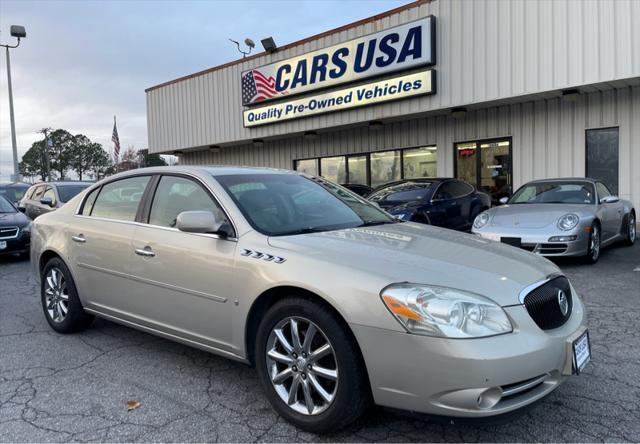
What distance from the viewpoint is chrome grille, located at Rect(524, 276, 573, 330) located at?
8.13 feet

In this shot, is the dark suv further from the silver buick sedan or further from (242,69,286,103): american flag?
the silver buick sedan

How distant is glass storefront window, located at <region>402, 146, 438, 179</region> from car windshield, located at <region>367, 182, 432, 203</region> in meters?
4.12

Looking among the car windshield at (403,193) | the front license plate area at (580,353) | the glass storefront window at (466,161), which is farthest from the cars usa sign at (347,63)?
the front license plate area at (580,353)

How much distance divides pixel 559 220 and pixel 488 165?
20.0ft

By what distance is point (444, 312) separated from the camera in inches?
88.8

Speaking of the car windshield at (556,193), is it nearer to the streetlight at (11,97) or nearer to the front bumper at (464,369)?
the front bumper at (464,369)

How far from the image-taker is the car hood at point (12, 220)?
349 inches

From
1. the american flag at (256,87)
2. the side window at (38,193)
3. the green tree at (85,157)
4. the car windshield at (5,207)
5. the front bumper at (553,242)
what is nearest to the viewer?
the front bumper at (553,242)

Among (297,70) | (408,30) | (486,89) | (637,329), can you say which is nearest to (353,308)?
(637,329)

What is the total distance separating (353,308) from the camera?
2.40 m

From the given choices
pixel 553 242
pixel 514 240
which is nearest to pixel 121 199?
pixel 514 240

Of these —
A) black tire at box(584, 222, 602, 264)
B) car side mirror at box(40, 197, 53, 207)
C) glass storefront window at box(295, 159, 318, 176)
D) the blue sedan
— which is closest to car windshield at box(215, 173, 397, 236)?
black tire at box(584, 222, 602, 264)

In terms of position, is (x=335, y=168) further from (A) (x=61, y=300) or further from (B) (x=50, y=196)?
(A) (x=61, y=300)

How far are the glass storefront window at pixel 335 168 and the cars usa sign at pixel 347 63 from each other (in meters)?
2.60
